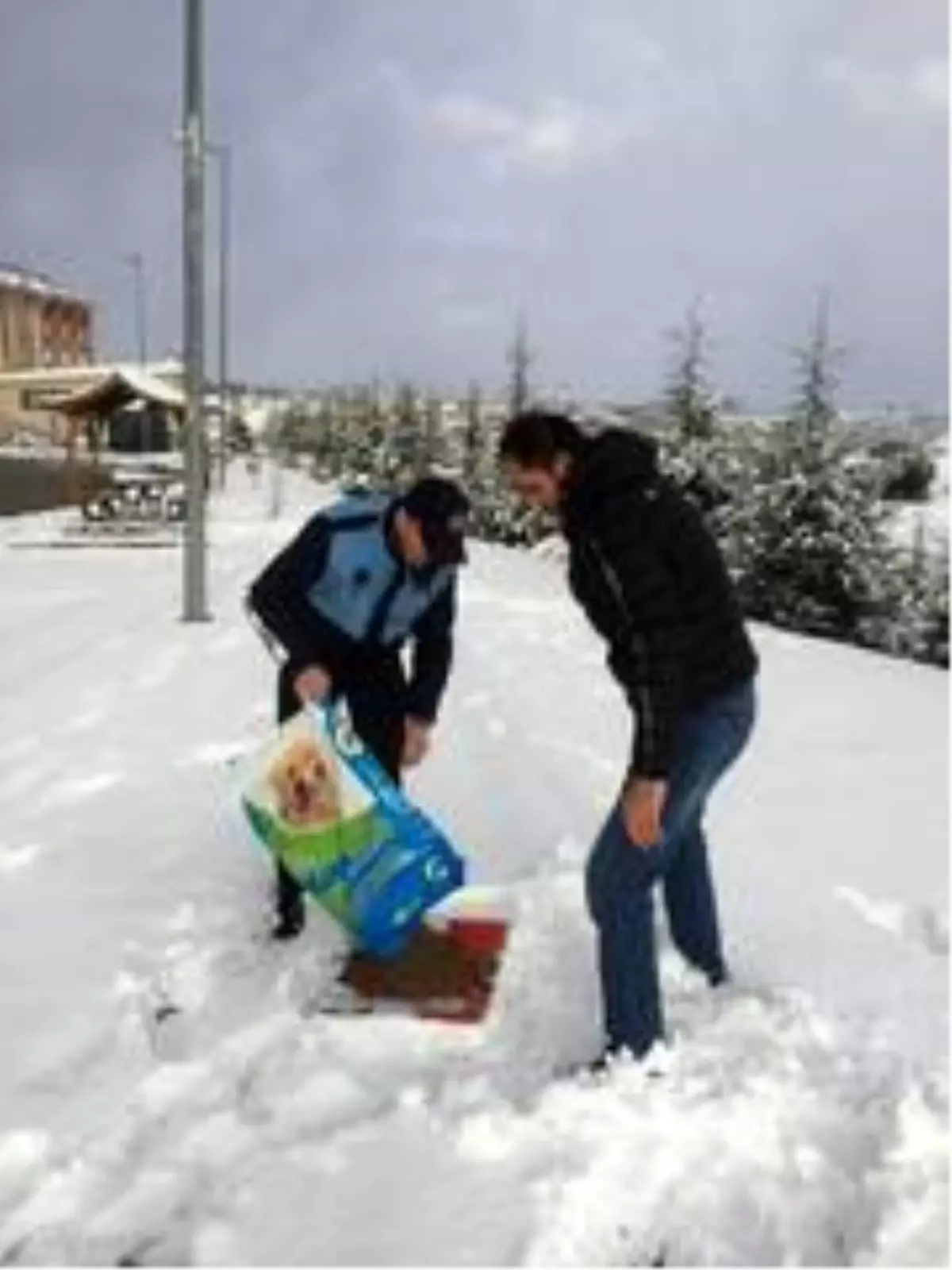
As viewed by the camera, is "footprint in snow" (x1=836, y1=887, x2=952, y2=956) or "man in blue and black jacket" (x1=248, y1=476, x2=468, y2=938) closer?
"man in blue and black jacket" (x1=248, y1=476, x2=468, y2=938)

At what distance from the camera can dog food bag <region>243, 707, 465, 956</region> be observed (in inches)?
262

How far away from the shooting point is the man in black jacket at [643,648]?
523 cm

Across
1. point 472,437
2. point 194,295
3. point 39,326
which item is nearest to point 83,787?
point 194,295

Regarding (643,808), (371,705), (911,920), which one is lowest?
(911,920)

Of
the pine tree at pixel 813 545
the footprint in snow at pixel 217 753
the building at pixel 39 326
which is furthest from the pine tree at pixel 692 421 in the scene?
the building at pixel 39 326

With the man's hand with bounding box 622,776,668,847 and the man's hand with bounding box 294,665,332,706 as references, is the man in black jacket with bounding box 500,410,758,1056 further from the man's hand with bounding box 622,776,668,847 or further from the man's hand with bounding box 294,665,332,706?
the man's hand with bounding box 294,665,332,706

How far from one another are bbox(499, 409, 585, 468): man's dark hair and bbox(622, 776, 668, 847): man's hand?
870 mm

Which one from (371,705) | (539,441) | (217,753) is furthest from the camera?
(217,753)

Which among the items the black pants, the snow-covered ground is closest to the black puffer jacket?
the snow-covered ground

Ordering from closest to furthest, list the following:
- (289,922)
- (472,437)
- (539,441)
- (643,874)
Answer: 1. (539,441)
2. (643,874)
3. (289,922)
4. (472,437)

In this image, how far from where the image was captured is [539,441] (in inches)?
210

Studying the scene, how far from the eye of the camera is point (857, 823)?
372 inches

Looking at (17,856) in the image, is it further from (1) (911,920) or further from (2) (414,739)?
(1) (911,920)

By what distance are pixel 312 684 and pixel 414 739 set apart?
0.58 metres
